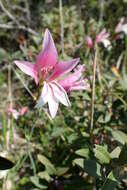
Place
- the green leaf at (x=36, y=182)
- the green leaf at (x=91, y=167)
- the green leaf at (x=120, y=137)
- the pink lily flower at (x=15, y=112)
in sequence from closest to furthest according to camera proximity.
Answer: the green leaf at (x=91, y=167)
the green leaf at (x=120, y=137)
the green leaf at (x=36, y=182)
the pink lily flower at (x=15, y=112)

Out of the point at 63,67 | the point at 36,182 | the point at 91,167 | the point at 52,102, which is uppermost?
the point at 63,67

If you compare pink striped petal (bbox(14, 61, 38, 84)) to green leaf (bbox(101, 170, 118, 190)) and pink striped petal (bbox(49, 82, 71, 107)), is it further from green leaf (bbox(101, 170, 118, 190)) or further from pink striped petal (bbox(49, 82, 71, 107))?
green leaf (bbox(101, 170, 118, 190))

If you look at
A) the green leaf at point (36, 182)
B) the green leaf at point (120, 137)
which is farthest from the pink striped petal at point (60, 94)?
the green leaf at point (36, 182)

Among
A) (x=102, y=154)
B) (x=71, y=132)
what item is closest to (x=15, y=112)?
(x=71, y=132)

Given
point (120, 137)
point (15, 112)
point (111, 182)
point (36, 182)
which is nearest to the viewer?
point (111, 182)

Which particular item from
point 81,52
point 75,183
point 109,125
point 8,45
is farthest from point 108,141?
point 8,45

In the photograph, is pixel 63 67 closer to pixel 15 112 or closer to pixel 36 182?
pixel 36 182

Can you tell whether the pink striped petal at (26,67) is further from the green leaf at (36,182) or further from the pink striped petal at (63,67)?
the green leaf at (36,182)

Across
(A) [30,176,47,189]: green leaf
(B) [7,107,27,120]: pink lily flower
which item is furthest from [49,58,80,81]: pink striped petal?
(B) [7,107,27,120]: pink lily flower
